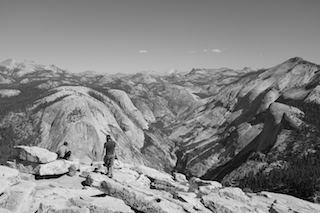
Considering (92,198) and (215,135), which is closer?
(92,198)

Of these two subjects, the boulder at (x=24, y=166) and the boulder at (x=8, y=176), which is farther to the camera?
the boulder at (x=24, y=166)

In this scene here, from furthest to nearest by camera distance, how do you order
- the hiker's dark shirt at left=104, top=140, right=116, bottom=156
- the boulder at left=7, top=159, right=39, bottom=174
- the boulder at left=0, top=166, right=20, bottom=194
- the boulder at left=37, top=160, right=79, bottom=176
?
1. the hiker's dark shirt at left=104, top=140, right=116, bottom=156
2. the boulder at left=7, top=159, right=39, bottom=174
3. the boulder at left=37, top=160, right=79, bottom=176
4. the boulder at left=0, top=166, right=20, bottom=194

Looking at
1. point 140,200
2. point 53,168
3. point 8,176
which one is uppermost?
point 8,176

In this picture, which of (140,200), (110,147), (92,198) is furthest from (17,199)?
(110,147)

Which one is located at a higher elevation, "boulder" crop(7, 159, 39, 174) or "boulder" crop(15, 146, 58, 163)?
"boulder" crop(15, 146, 58, 163)

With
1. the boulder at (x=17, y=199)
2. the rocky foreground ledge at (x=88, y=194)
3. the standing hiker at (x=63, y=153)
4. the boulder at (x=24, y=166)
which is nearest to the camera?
the boulder at (x=17, y=199)

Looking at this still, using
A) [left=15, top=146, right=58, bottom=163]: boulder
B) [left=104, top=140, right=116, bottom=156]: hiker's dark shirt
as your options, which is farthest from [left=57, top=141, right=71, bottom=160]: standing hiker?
[left=104, top=140, right=116, bottom=156]: hiker's dark shirt

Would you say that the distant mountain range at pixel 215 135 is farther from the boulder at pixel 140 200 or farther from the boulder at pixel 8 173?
the boulder at pixel 8 173

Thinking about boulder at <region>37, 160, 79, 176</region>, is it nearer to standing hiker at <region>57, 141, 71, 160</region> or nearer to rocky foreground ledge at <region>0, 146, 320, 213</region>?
rocky foreground ledge at <region>0, 146, 320, 213</region>

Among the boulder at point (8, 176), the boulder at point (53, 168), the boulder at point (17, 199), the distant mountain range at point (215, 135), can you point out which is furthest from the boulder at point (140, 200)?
the distant mountain range at point (215, 135)

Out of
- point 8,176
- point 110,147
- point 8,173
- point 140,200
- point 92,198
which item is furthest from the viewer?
point 110,147

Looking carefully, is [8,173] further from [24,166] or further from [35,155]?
[35,155]
